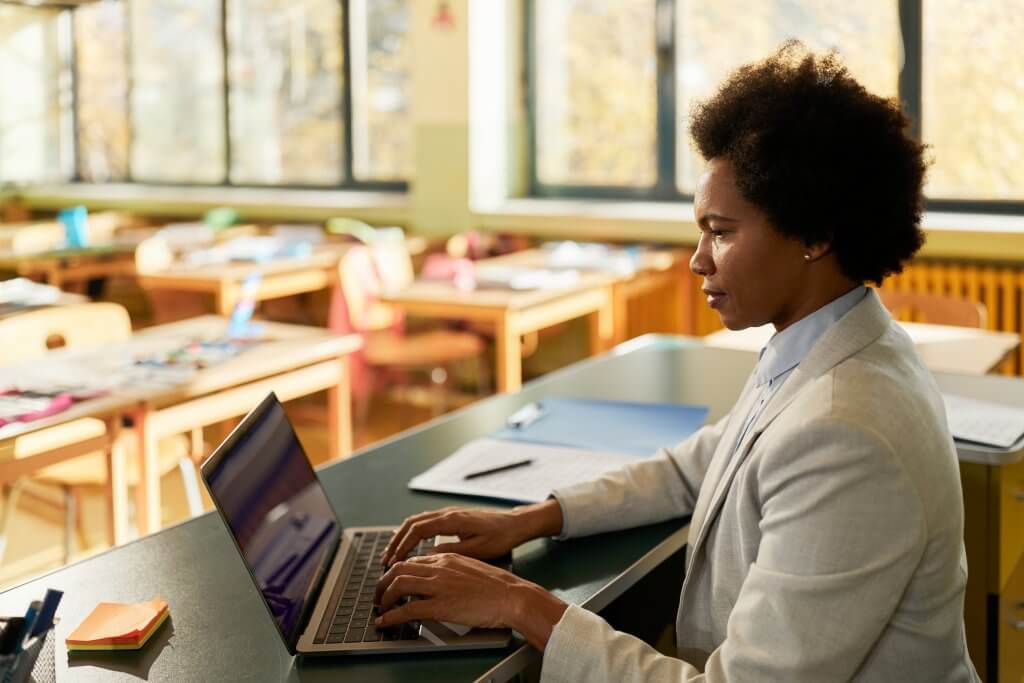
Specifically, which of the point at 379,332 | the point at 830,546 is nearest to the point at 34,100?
the point at 379,332

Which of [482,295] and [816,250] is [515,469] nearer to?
[816,250]

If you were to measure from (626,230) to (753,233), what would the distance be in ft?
15.1

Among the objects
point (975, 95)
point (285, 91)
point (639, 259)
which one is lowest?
point (639, 259)

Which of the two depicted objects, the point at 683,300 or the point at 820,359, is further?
the point at 683,300

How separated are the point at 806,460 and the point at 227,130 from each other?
6958 millimetres

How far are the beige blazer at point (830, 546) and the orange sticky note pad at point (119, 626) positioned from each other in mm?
414

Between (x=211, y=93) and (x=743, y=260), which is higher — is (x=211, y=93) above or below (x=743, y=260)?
above

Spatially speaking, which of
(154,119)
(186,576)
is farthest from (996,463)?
(154,119)

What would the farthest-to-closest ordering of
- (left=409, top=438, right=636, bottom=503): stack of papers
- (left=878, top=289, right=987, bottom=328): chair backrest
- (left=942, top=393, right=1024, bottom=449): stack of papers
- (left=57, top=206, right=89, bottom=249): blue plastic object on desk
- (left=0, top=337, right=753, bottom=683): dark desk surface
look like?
1. (left=57, top=206, right=89, bottom=249): blue plastic object on desk
2. (left=878, top=289, right=987, bottom=328): chair backrest
3. (left=942, top=393, right=1024, bottom=449): stack of papers
4. (left=409, top=438, right=636, bottom=503): stack of papers
5. (left=0, top=337, right=753, bottom=683): dark desk surface

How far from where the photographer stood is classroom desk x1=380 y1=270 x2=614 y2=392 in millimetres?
4318

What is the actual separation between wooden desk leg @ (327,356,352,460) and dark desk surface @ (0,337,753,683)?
4.43ft

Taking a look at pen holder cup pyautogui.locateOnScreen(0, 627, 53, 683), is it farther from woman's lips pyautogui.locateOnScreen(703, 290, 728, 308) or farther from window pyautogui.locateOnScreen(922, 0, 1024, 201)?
window pyautogui.locateOnScreen(922, 0, 1024, 201)

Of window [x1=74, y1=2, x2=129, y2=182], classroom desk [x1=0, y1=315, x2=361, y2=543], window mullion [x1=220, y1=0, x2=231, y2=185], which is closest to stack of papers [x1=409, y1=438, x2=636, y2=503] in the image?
classroom desk [x1=0, y1=315, x2=361, y2=543]

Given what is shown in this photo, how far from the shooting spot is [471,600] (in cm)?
120
